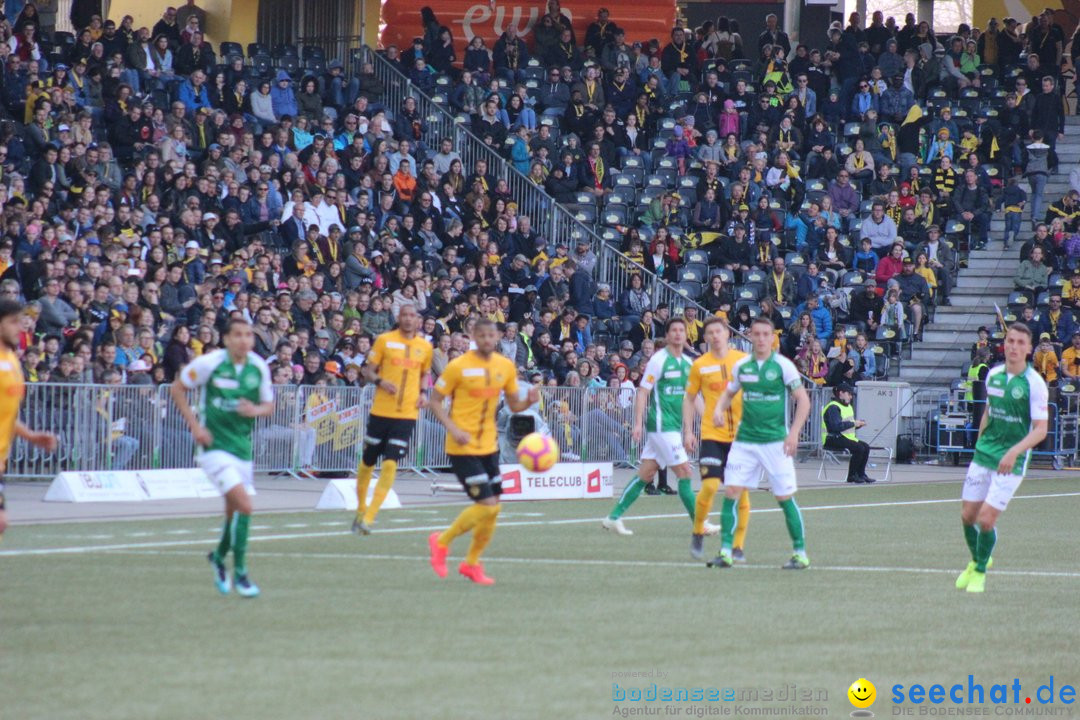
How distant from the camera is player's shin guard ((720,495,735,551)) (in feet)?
46.5

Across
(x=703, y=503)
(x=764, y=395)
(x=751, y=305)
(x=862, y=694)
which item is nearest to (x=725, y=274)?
(x=751, y=305)

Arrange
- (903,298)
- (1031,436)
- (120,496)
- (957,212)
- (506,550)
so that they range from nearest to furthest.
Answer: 1. (1031,436)
2. (506,550)
3. (120,496)
4. (903,298)
5. (957,212)

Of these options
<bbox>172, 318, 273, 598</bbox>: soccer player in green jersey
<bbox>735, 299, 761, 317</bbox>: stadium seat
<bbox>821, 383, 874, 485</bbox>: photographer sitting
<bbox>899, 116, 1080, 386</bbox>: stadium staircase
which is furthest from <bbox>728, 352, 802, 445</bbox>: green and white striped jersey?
<bbox>899, 116, 1080, 386</bbox>: stadium staircase

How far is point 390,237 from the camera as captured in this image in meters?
28.0

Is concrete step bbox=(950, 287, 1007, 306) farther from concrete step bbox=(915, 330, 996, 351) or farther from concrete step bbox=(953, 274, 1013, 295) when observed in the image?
concrete step bbox=(915, 330, 996, 351)

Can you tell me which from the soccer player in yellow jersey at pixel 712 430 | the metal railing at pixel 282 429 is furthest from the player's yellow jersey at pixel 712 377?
the metal railing at pixel 282 429

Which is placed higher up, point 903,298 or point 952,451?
point 903,298

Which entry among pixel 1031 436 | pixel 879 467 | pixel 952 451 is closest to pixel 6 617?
pixel 1031 436

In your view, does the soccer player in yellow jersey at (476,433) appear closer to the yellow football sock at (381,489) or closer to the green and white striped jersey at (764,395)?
the green and white striped jersey at (764,395)

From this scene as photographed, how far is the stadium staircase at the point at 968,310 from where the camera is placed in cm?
3397

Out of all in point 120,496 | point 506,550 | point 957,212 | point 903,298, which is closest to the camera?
point 506,550

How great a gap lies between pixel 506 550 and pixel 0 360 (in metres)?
5.71

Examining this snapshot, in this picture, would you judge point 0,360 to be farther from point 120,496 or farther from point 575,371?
point 575,371

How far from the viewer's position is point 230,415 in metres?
11.7
